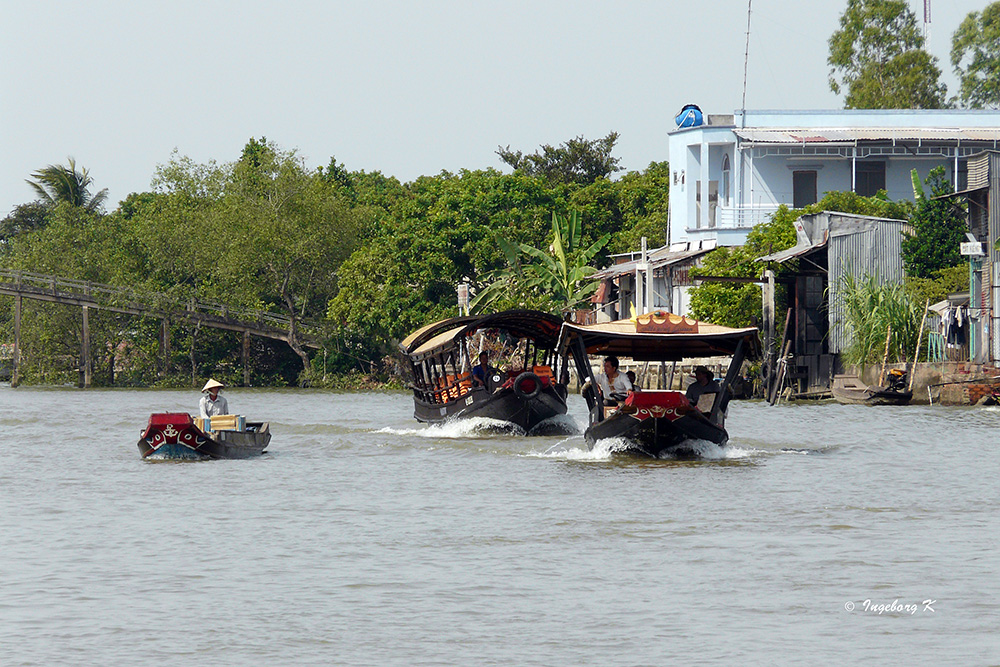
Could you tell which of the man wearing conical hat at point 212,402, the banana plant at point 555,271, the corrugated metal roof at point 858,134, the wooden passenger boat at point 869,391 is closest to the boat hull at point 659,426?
the man wearing conical hat at point 212,402

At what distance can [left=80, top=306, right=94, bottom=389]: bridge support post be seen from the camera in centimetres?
5788

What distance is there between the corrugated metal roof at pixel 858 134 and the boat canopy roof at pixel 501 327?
2244 cm

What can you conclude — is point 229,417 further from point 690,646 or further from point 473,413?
point 690,646

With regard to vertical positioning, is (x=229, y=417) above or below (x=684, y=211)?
below

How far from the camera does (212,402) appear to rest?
76.7ft

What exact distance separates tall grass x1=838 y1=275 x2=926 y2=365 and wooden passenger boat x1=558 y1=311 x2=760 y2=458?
15898 millimetres

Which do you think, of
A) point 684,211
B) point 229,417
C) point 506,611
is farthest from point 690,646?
point 684,211

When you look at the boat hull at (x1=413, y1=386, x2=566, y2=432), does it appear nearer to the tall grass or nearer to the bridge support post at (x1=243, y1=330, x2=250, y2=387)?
the tall grass

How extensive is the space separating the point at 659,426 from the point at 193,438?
7132 millimetres

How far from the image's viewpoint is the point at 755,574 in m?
12.5

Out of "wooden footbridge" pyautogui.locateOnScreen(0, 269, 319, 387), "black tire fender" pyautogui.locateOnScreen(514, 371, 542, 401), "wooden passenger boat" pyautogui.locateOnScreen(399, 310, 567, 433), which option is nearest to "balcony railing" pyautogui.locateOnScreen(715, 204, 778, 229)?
"wooden footbridge" pyautogui.locateOnScreen(0, 269, 319, 387)

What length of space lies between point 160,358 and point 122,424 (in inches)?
1123

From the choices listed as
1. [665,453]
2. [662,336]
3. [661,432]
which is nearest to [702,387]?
[662,336]

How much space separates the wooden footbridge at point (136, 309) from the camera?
57875 mm
